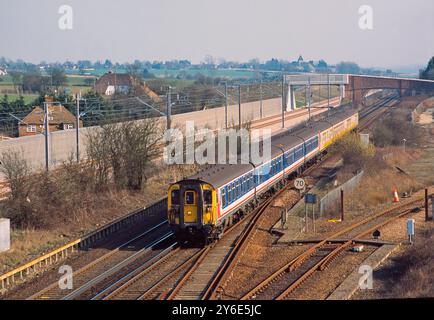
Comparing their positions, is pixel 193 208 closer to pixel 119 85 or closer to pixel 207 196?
pixel 207 196

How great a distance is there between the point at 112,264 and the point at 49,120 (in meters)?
31.4

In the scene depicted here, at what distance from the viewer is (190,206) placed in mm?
19406

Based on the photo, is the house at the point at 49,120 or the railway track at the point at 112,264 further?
the house at the point at 49,120

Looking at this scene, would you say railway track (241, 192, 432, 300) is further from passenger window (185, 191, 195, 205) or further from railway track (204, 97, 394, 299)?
passenger window (185, 191, 195, 205)

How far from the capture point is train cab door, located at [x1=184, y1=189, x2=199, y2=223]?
19.3 meters

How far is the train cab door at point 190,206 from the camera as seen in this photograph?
19297 millimetres

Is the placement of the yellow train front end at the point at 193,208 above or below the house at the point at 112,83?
below

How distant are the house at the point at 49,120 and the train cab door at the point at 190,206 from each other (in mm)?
25550

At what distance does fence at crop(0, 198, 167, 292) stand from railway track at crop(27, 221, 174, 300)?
1145 mm

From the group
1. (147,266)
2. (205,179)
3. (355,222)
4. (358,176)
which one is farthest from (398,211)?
(147,266)

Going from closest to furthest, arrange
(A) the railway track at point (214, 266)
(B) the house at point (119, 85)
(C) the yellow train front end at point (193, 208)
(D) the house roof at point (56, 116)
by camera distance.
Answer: (A) the railway track at point (214, 266)
(C) the yellow train front end at point (193, 208)
(D) the house roof at point (56, 116)
(B) the house at point (119, 85)

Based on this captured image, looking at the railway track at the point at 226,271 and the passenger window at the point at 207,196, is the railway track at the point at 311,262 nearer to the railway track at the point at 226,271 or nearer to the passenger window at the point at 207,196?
the railway track at the point at 226,271

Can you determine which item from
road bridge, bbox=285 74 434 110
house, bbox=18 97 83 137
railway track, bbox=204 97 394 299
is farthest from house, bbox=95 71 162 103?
railway track, bbox=204 97 394 299

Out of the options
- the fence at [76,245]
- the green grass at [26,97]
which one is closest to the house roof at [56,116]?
the green grass at [26,97]
